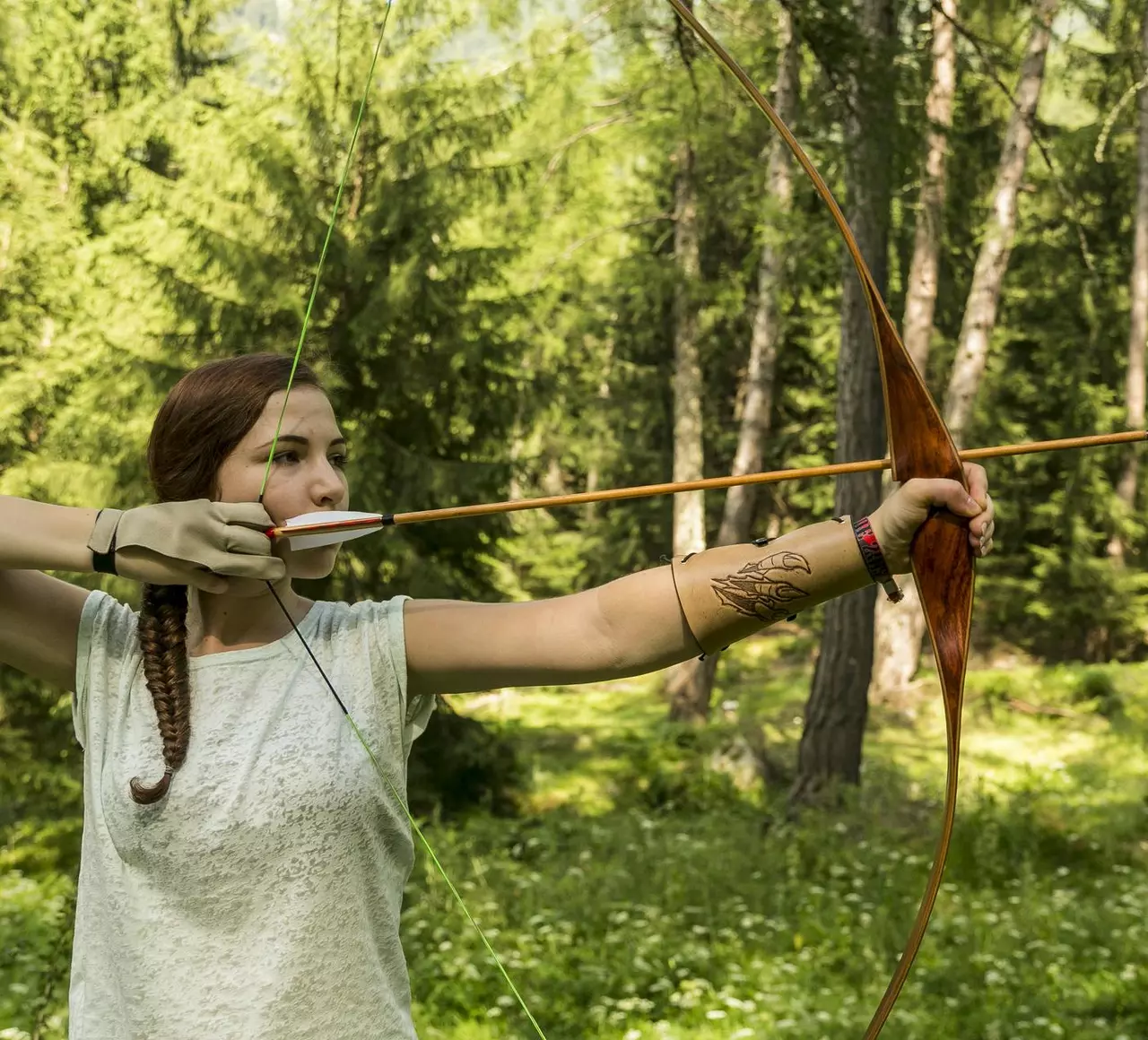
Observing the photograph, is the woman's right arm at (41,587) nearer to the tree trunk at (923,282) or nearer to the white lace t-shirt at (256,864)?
the white lace t-shirt at (256,864)

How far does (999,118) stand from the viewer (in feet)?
40.6

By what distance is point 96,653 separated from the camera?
4.50 feet

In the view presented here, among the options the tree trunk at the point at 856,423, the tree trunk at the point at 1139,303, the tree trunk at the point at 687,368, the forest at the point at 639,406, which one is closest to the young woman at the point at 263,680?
the forest at the point at 639,406

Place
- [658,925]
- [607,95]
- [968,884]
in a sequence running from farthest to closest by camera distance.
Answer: [607,95] < [968,884] < [658,925]

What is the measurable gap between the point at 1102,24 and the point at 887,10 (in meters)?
2.88

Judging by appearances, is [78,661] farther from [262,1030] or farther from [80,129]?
[80,129]

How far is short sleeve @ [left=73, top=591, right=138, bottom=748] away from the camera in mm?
1360

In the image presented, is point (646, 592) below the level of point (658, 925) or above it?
above

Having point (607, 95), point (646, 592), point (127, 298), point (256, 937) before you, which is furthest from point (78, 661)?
point (607, 95)

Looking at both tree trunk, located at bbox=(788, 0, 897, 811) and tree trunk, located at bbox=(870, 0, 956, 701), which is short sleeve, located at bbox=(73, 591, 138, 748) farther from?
tree trunk, located at bbox=(870, 0, 956, 701)

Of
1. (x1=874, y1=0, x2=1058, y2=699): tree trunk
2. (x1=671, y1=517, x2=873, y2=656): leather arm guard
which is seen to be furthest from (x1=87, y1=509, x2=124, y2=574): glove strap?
(x1=874, y1=0, x2=1058, y2=699): tree trunk

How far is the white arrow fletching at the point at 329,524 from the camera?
129 cm

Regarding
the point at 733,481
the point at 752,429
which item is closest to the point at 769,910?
the point at 733,481

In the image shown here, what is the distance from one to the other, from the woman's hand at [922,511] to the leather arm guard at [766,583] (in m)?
0.03
